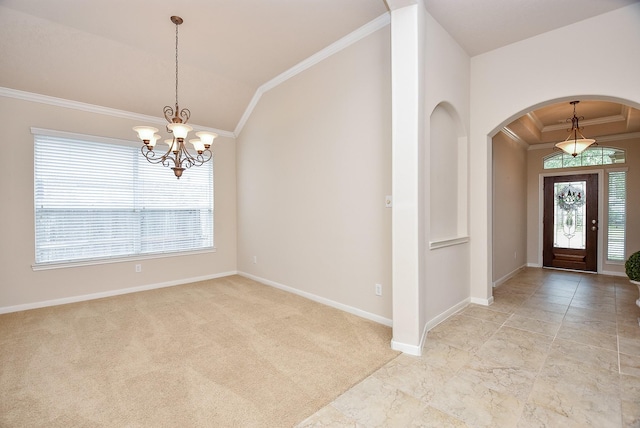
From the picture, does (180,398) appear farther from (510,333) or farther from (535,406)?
(510,333)

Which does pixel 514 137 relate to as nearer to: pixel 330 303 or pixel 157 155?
pixel 330 303

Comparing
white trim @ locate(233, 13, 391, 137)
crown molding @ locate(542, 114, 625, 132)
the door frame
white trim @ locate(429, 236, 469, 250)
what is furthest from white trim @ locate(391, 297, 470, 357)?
crown molding @ locate(542, 114, 625, 132)

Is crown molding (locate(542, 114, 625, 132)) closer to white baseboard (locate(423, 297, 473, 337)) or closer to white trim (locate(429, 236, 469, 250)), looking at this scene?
white trim (locate(429, 236, 469, 250))

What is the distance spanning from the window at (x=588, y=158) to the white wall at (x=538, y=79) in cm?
374

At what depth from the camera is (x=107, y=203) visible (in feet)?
14.4

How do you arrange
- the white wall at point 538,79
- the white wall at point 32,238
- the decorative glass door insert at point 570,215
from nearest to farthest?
the white wall at point 538,79 < the white wall at point 32,238 < the decorative glass door insert at point 570,215

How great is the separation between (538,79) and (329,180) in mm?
2581

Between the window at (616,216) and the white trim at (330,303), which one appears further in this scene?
the window at (616,216)

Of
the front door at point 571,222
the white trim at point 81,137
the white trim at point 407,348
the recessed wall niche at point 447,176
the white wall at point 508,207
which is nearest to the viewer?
the white trim at point 407,348

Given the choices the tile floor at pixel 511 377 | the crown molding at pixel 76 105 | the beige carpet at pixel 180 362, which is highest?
the crown molding at pixel 76 105

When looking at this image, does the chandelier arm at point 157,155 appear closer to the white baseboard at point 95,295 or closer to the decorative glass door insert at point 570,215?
Answer: the white baseboard at point 95,295

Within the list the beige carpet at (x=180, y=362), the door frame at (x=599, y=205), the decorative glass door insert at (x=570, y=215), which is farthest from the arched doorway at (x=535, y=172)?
the beige carpet at (x=180, y=362)

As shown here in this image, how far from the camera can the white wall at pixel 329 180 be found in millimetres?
3244

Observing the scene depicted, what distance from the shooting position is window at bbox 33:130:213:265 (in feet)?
13.0
